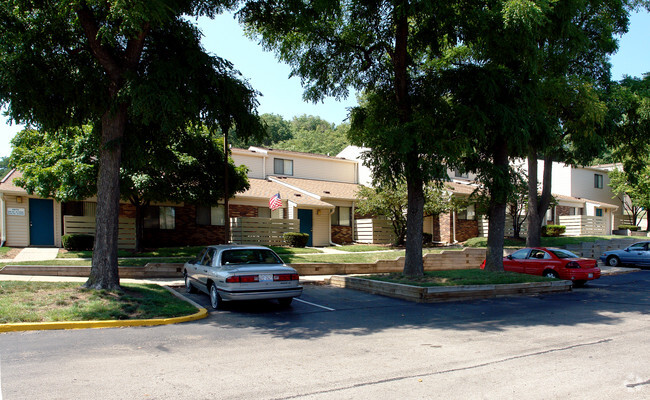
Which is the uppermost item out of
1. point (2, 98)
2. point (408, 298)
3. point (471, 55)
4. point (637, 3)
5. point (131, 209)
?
point (637, 3)

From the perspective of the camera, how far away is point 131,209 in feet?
76.6

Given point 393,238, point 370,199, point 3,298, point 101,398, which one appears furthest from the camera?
point 393,238

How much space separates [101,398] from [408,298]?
28.6 feet

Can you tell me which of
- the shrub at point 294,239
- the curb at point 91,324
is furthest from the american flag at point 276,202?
the curb at point 91,324

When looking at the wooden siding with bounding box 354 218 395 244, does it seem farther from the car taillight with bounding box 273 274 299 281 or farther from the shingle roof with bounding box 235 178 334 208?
the car taillight with bounding box 273 274 299 281

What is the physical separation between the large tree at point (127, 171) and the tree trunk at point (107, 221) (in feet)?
12.4

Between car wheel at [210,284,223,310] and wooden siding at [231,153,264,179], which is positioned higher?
wooden siding at [231,153,264,179]

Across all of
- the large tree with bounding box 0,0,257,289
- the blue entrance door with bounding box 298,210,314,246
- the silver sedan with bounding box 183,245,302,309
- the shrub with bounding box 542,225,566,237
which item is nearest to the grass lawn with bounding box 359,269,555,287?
the silver sedan with bounding box 183,245,302,309

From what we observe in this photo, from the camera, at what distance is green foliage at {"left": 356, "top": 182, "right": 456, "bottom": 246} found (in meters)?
25.9

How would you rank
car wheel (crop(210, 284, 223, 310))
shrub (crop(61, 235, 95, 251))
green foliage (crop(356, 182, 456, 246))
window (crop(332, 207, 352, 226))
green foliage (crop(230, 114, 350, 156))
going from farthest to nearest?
green foliage (crop(230, 114, 350, 156)), window (crop(332, 207, 352, 226)), green foliage (crop(356, 182, 456, 246)), shrub (crop(61, 235, 95, 251)), car wheel (crop(210, 284, 223, 310))

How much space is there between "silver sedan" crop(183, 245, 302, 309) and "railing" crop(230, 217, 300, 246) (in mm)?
12426

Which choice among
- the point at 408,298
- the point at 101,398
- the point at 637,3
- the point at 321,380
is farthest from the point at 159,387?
the point at 637,3

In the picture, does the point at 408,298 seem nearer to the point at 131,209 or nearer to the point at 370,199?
the point at 370,199

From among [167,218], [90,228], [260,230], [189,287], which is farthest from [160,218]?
[189,287]
